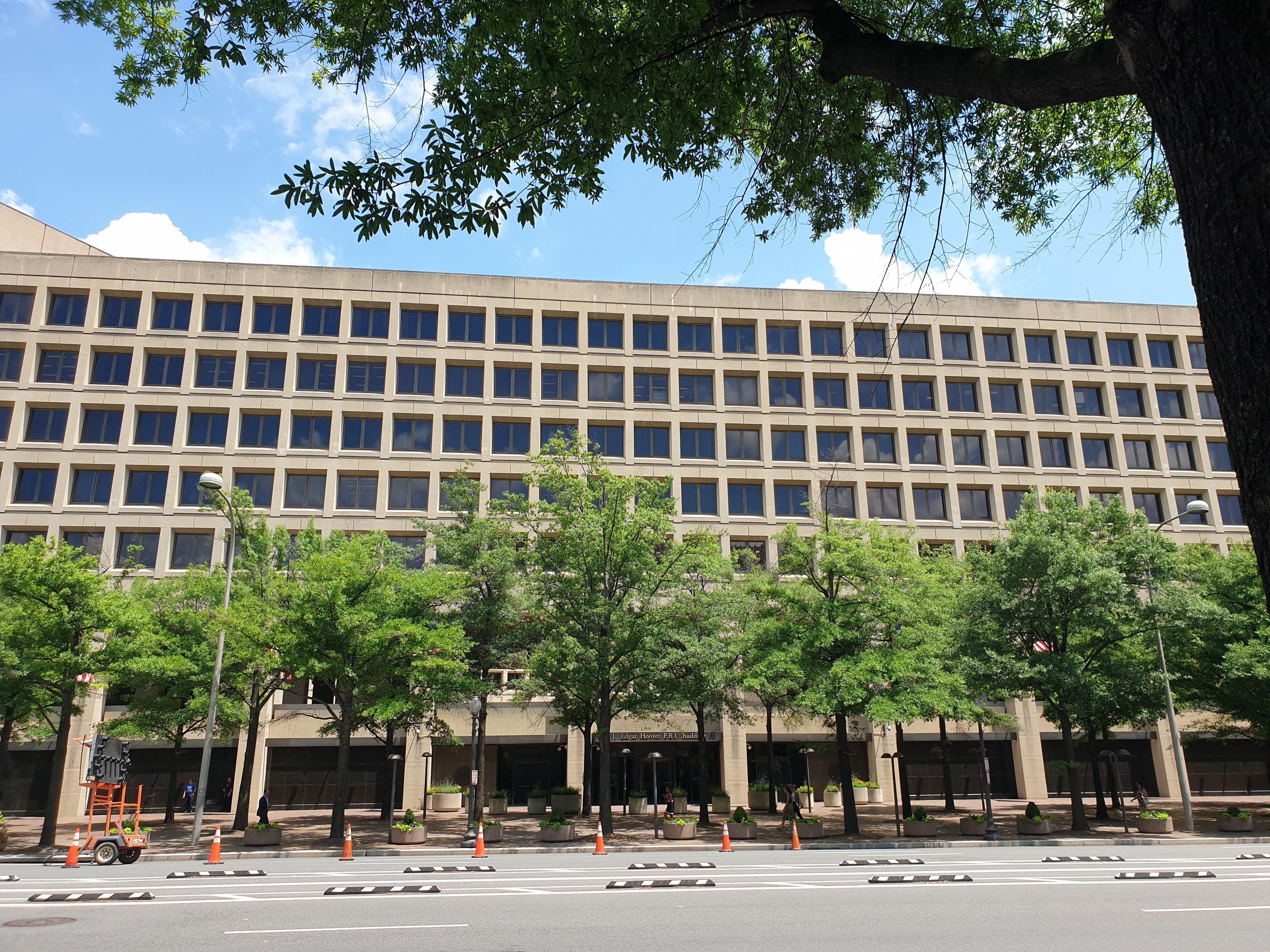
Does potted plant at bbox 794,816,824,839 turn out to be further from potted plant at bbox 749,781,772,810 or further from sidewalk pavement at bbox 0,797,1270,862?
potted plant at bbox 749,781,772,810

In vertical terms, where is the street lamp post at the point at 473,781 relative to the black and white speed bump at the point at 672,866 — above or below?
above

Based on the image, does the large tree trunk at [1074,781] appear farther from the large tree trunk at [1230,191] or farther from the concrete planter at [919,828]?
the large tree trunk at [1230,191]

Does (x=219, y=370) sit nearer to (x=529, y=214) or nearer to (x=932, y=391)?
(x=932, y=391)

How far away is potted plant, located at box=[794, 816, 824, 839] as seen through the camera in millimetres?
29672

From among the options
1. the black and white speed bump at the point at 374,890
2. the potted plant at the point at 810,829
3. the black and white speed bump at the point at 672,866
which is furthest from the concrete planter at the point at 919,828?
the black and white speed bump at the point at 374,890

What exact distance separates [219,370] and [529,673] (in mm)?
24460

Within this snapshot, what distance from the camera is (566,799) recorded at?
38.2 metres

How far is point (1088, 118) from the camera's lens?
337 inches

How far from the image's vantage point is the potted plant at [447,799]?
1590 inches

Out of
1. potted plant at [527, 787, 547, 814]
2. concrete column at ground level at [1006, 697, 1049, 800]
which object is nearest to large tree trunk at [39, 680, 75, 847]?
potted plant at [527, 787, 547, 814]

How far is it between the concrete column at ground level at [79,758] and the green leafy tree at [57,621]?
14.4 metres

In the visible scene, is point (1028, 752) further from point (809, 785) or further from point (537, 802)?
point (537, 802)

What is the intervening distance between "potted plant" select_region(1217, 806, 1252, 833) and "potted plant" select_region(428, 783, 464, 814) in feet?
98.7

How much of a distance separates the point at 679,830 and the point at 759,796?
12.2 meters
